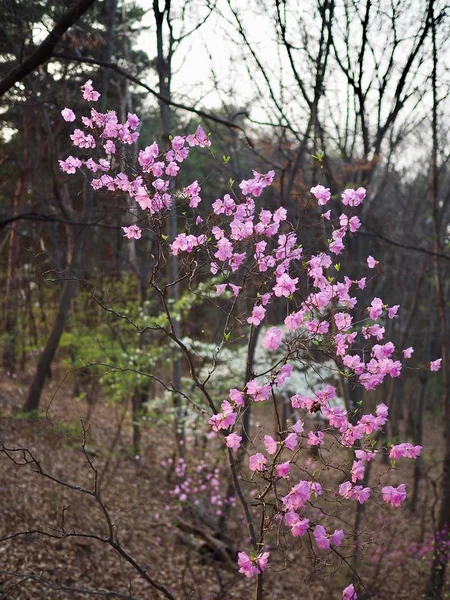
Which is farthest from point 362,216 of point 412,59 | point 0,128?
point 0,128

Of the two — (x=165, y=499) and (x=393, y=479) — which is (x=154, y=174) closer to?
(x=165, y=499)

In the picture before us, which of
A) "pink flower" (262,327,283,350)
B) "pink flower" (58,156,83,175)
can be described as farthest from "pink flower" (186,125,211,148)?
"pink flower" (262,327,283,350)

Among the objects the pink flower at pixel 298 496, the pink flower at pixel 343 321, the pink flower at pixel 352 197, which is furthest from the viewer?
the pink flower at pixel 352 197

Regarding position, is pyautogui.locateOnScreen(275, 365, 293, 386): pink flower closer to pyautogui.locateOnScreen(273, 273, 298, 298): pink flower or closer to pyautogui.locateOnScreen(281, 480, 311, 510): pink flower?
pyautogui.locateOnScreen(273, 273, 298, 298): pink flower

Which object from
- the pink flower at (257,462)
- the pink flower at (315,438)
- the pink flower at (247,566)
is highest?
the pink flower at (315,438)

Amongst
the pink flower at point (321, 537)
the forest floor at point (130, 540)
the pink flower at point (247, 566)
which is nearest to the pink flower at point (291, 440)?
the pink flower at point (321, 537)

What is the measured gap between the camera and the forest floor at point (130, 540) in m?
6.52

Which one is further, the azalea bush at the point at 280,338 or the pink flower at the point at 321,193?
the pink flower at the point at 321,193

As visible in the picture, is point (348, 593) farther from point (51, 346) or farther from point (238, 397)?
point (51, 346)

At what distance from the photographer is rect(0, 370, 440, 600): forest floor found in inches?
257

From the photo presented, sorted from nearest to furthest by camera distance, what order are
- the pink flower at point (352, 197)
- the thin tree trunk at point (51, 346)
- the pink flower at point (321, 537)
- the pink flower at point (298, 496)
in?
the pink flower at point (298, 496) < the pink flower at point (321, 537) < the pink flower at point (352, 197) < the thin tree trunk at point (51, 346)

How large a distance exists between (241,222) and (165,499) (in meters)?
7.47

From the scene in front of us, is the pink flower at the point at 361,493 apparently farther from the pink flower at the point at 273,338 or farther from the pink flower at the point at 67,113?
the pink flower at the point at 67,113

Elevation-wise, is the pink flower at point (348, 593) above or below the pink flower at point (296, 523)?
below
